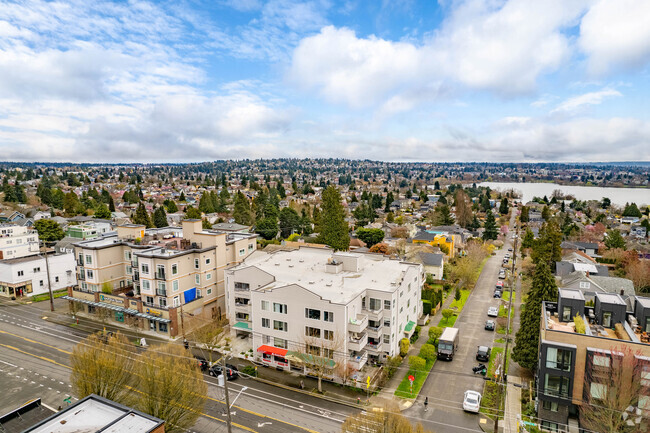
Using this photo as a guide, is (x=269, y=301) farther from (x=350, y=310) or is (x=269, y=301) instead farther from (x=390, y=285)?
(x=390, y=285)

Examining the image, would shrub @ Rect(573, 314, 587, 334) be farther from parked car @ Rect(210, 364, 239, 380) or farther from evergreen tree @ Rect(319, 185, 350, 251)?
evergreen tree @ Rect(319, 185, 350, 251)

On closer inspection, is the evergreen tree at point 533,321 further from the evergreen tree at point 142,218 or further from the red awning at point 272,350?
the evergreen tree at point 142,218

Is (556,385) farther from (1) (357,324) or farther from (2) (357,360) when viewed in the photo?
(1) (357,324)

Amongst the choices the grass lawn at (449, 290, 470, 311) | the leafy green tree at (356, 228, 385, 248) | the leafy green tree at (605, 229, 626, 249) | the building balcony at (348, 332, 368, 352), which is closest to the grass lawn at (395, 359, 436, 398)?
the building balcony at (348, 332, 368, 352)

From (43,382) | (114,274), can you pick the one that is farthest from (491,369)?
(114,274)

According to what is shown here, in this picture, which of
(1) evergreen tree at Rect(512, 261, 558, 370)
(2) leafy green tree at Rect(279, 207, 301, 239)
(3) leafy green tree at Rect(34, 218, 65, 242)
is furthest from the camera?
(2) leafy green tree at Rect(279, 207, 301, 239)

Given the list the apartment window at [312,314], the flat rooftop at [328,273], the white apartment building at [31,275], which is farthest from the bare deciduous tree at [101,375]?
the white apartment building at [31,275]
